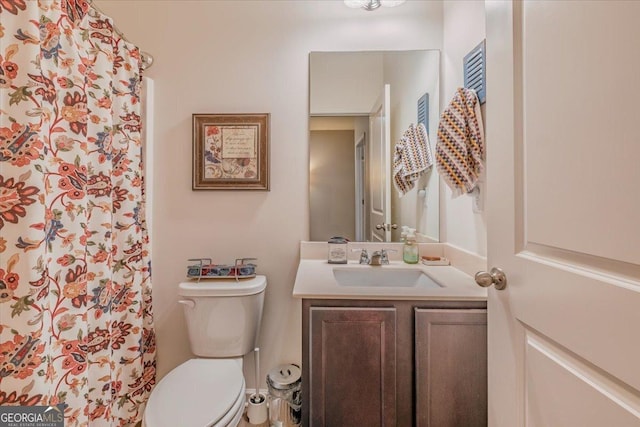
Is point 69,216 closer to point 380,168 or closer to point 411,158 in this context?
point 380,168

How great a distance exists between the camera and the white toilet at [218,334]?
4.28 ft

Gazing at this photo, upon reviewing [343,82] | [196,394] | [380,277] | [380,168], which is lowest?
[196,394]

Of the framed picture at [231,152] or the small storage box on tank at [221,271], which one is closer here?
the small storage box on tank at [221,271]

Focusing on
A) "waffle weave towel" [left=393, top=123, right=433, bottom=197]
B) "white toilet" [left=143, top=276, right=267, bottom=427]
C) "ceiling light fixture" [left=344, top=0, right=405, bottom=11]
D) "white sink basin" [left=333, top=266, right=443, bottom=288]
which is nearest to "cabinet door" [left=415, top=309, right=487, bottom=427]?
"white sink basin" [left=333, top=266, right=443, bottom=288]

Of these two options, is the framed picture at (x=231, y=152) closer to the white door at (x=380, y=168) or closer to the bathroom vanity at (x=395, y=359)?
the white door at (x=380, y=168)

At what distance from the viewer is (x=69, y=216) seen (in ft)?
3.59

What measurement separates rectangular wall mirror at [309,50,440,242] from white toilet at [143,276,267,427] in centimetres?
52

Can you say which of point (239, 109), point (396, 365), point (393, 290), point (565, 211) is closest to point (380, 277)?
point (393, 290)

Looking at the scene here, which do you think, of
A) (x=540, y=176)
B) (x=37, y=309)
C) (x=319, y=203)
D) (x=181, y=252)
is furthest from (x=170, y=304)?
(x=540, y=176)

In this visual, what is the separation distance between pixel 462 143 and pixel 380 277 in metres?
0.73

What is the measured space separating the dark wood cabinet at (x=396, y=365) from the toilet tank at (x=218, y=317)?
55cm

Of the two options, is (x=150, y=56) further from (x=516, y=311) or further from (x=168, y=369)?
(x=516, y=311)

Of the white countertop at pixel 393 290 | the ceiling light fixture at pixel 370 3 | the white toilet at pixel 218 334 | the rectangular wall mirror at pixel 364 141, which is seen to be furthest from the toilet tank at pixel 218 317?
the ceiling light fixture at pixel 370 3

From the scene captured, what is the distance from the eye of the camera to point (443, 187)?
1.77 metres
